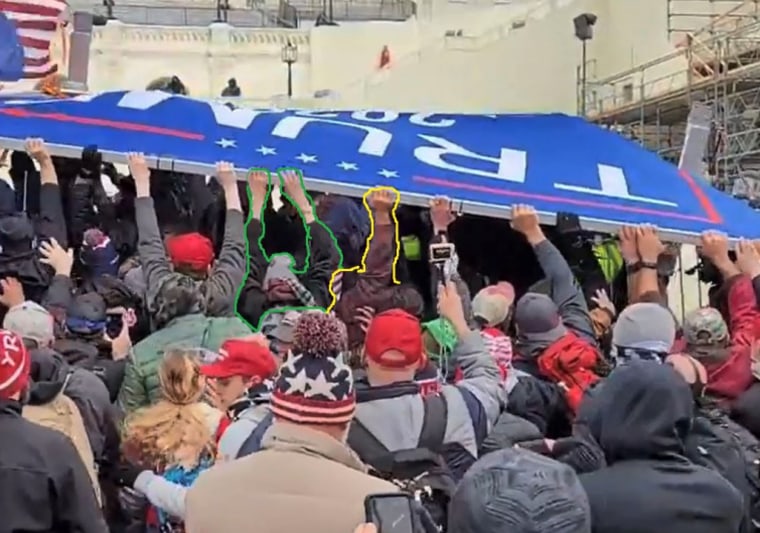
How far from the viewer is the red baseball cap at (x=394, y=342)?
3.91m

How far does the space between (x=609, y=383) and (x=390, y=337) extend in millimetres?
800

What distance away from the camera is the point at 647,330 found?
4.46 m

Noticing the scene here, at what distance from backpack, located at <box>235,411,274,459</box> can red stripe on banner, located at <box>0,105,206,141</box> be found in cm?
362

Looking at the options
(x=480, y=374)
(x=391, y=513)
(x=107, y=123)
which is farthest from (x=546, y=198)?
(x=391, y=513)

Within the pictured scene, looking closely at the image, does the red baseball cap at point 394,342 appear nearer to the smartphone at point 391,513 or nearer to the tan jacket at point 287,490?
the tan jacket at point 287,490

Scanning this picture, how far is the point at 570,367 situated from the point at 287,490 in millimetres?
2097

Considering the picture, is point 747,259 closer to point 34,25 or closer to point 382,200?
point 382,200

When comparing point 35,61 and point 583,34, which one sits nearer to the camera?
point 35,61

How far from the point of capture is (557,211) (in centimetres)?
689

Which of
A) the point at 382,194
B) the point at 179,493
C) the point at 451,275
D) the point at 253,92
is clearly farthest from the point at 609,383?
the point at 253,92

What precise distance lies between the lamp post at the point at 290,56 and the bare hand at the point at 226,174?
21213 mm

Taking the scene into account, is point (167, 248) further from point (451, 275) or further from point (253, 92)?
point (253, 92)

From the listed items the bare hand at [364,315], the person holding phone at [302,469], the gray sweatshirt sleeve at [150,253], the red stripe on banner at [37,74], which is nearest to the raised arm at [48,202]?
the gray sweatshirt sleeve at [150,253]

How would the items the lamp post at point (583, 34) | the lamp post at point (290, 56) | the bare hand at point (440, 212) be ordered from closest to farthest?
1. the bare hand at point (440, 212)
2. the lamp post at point (583, 34)
3. the lamp post at point (290, 56)
